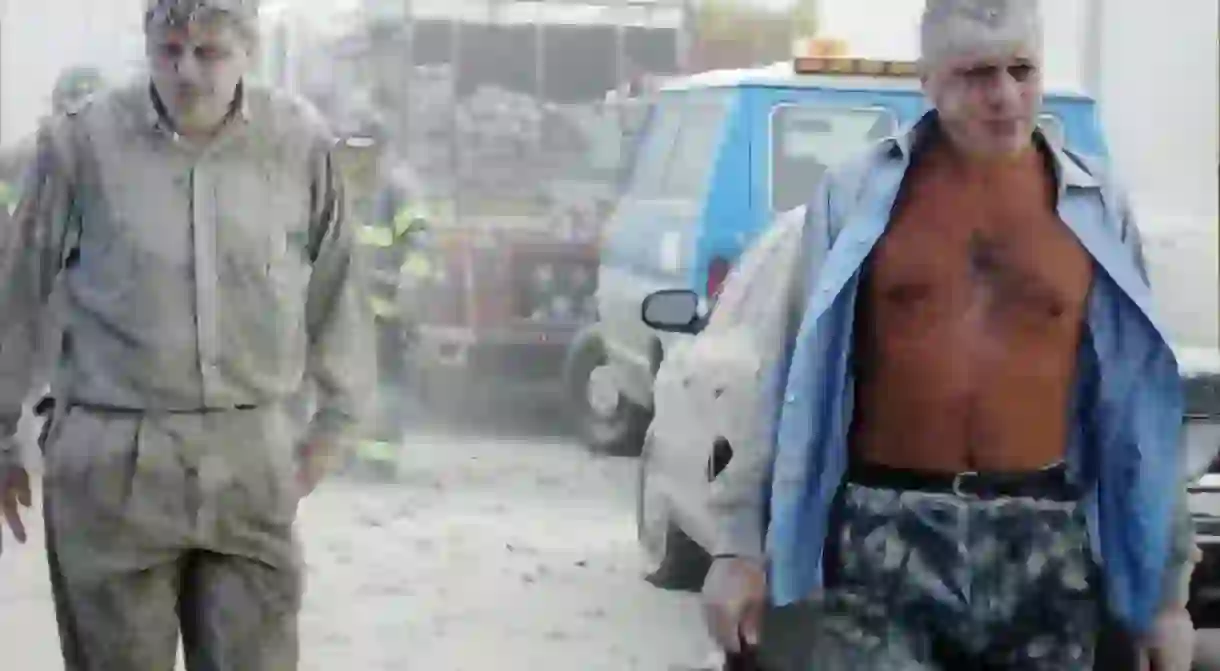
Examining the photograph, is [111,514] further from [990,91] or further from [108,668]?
[990,91]

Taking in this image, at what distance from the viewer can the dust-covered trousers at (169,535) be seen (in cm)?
357

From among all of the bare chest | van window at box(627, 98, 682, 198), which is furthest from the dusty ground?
the bare chest

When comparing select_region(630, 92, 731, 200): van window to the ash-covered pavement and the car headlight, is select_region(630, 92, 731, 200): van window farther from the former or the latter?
the car headlight

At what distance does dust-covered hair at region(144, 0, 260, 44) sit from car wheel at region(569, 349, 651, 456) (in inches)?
242

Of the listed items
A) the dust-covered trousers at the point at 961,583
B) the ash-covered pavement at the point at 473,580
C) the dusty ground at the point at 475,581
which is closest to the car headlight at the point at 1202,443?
the dusty ground at the point at 475,581

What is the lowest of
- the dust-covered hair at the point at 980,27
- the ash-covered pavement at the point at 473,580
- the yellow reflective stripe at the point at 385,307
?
the ash-covered pavement at the point at 473,580

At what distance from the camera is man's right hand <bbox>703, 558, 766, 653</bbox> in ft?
10.1

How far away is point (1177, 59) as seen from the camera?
42.2ft

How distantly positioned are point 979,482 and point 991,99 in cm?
56

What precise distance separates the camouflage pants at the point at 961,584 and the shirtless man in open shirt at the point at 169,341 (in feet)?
3.76

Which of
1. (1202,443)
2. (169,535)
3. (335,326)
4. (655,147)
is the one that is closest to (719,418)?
(1202,443)

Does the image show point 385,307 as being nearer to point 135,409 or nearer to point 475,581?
point 475,581

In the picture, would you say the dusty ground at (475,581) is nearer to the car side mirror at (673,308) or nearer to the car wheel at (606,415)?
the car wheel at (606,415)

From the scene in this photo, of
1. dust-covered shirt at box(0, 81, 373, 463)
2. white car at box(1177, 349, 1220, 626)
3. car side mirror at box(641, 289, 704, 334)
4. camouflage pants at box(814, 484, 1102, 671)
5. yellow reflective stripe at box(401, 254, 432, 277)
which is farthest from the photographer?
yellow reflective stripe at box(401, 254, 432, 277)
